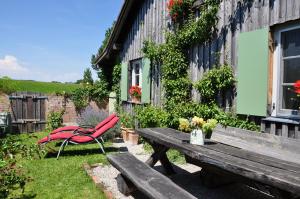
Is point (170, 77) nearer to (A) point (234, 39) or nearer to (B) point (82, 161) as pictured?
(A) point (234, 39)

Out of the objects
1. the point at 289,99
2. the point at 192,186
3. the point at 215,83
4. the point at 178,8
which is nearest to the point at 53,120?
the point at 178,8

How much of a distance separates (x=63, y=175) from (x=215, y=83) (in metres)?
3.18

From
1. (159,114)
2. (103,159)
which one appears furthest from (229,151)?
(159,114)

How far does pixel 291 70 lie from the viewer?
4211 millimetres

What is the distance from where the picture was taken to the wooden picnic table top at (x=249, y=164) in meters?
2.09

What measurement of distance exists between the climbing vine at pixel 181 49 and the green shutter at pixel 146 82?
1.02 m

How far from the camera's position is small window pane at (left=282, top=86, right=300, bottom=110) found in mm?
4109

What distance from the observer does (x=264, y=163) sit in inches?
102

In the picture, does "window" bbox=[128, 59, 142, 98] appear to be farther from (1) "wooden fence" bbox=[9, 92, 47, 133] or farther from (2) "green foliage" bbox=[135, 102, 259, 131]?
(1) "wooden fence" bbox=[9, 92, 47, 133]

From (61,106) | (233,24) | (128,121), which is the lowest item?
(128,121)

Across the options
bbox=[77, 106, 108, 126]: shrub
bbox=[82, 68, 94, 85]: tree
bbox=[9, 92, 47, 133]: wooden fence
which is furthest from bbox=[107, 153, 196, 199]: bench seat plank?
bbox=[82, 68, 94, 85]: tree

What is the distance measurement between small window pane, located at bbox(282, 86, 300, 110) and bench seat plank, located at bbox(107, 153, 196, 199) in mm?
2230

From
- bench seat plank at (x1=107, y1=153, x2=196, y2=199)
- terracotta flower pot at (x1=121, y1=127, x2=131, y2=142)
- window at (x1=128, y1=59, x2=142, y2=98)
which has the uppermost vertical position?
window at (x1=128, y1=59, x2=142, y2=98)

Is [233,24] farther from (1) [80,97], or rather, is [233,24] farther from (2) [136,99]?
(1) [80,97]
